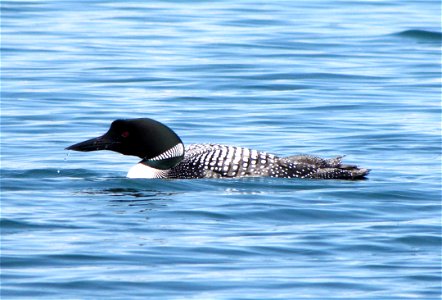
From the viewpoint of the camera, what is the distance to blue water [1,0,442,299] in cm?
794

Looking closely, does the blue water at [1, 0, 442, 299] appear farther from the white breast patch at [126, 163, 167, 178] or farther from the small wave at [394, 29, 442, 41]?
the white breast patch at [126, 163, 167, 178]

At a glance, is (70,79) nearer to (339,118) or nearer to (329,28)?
(339,118)

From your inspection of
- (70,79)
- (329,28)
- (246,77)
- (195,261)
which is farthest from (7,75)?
(195,261)

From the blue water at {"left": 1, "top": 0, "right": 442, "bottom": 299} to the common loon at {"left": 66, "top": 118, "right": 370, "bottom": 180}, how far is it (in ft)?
0.36

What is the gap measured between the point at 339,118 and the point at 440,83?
9.45ft

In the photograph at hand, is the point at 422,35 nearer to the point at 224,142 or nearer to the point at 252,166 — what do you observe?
the point at 224,142

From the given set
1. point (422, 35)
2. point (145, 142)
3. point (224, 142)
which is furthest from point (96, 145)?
point (422, 35)

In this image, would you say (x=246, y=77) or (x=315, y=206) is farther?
(x=246, y=77)

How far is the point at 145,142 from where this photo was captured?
36.2 feet

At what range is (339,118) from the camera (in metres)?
13.9

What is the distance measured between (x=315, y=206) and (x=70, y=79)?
22.7ft

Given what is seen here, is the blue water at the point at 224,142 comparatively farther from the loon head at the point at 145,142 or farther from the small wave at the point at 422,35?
the loon head at the point at 145,142

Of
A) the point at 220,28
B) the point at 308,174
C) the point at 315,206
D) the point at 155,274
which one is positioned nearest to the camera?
the point at 155,274

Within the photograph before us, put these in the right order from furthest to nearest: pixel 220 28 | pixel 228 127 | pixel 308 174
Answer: pixel 220 28
pixel 228 127
pixel 308 174
